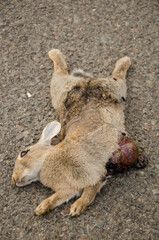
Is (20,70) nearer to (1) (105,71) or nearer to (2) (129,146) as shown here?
(1) (105,71)

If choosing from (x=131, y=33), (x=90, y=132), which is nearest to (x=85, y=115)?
(x=90, y=132)

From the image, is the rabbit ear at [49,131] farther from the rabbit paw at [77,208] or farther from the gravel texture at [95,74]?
the rabbit paw at [77,208]

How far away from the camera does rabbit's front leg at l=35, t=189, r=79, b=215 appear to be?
3.39 meters

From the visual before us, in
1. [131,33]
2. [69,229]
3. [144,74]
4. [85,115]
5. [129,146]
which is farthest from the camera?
[131,33]

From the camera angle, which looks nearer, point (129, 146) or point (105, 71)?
point (129, 146)

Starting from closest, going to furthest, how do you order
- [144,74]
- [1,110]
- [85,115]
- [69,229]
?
1. [69,229]
2. [85,115]
3. [1,110]
4. [144,74]

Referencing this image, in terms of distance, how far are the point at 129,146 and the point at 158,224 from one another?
0.95 m

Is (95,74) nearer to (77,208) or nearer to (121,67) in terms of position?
(121,67)

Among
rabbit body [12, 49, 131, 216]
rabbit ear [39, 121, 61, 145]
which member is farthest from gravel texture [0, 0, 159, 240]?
rabbit ear [39, 121, 61, 145]

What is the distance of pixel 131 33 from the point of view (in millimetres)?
5559

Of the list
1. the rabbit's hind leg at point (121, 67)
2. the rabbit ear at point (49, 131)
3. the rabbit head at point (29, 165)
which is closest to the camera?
the rabbit head at point (29, 165)

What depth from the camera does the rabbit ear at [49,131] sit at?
3820 mm

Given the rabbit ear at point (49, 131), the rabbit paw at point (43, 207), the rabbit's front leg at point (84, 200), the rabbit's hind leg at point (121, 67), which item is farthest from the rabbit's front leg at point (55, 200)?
the rabbit's hind leg at point (121, 67)

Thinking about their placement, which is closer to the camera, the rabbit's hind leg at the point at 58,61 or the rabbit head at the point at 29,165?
the rabbit head at the point at 29,165
